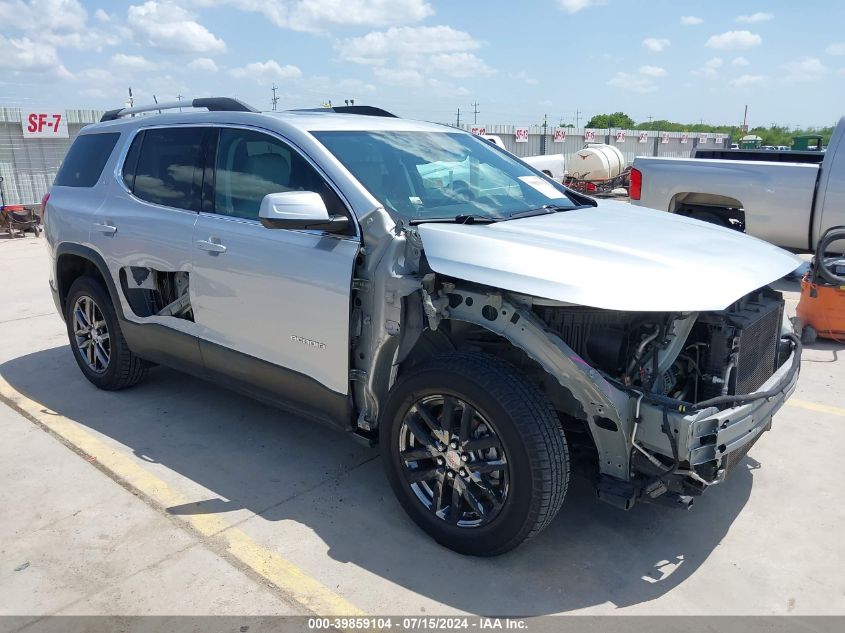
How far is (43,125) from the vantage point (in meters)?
15.6

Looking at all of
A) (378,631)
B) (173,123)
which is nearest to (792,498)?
(378,631)

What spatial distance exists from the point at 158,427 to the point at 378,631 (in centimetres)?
257

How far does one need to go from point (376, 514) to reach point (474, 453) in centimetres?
75

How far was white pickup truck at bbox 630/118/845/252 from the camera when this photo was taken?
7965 mm

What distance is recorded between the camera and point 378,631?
108 inches

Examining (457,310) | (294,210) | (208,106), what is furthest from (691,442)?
(208,106)

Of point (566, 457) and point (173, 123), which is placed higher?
point (173, 123)

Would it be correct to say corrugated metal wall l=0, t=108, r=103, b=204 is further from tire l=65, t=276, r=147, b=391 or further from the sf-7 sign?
tire l=65, t=276, r=147, b=391

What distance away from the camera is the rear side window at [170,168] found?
4.28 meters

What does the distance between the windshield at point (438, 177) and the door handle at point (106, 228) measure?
6.12ft

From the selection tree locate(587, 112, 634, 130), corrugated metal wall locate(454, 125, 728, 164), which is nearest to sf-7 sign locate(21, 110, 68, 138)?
corrugated metal wall locate(454, 125, 728, 164)

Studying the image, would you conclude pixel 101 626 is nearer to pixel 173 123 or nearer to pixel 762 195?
pixel 173 123

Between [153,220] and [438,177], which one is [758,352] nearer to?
[438,177]

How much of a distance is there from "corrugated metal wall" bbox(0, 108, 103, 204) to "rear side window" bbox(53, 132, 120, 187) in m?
11.3
